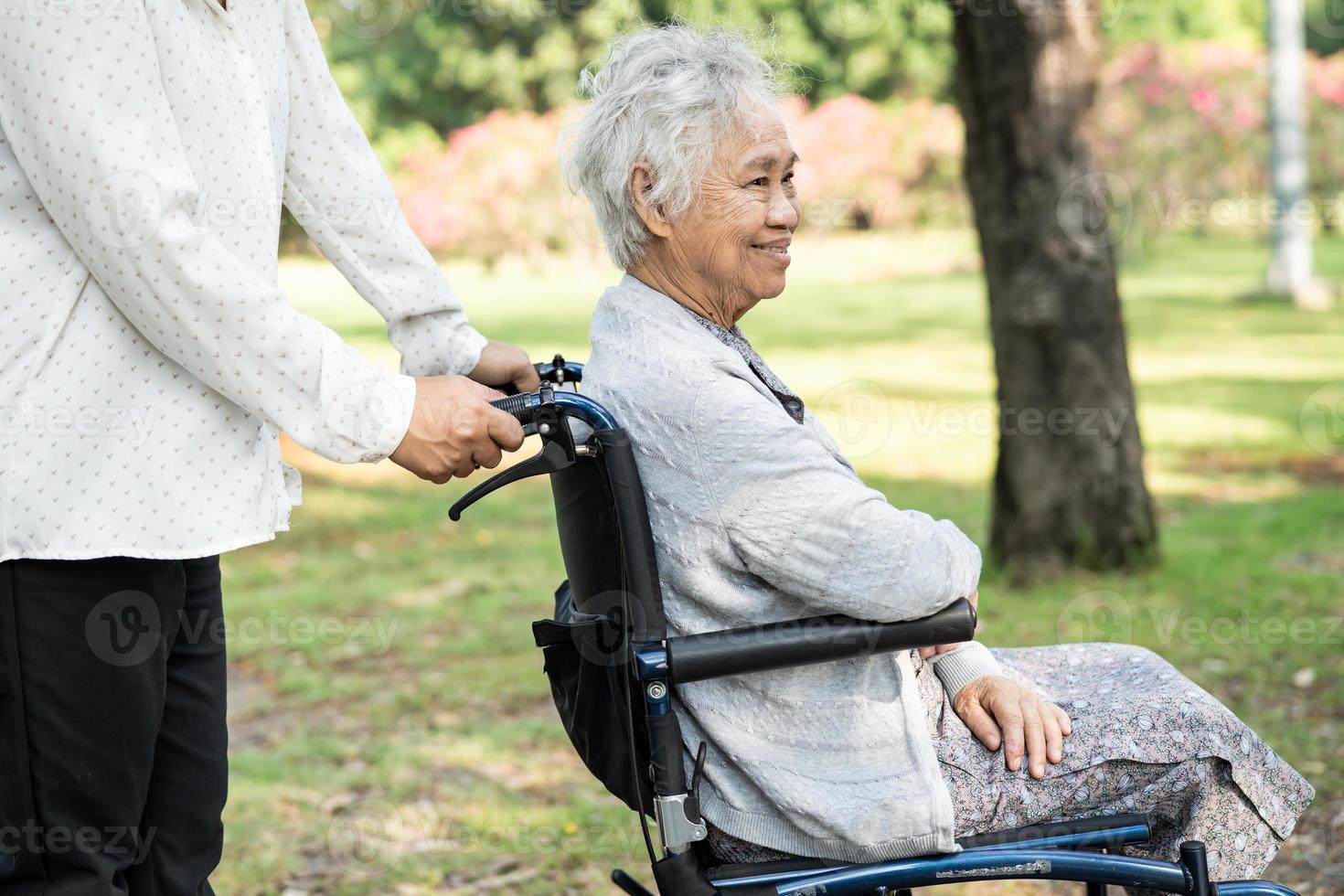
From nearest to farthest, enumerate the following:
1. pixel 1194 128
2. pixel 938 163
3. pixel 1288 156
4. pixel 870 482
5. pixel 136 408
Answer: pixel 136 408 < pixel 870 482 < pixel 1288 156 < pixel 1194 128 < pixel 938 163

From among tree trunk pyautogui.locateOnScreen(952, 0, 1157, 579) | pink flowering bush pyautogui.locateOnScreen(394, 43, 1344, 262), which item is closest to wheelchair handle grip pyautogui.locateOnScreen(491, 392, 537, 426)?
tree trunk pyautogui.locateOnScreen(952, 0, 1157, 579)

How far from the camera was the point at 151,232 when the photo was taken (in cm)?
165

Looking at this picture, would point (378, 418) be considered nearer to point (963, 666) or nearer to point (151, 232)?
point (151, 232)

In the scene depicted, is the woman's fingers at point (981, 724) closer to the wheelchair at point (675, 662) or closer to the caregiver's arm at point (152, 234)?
the wheelchair at point (675, 662)

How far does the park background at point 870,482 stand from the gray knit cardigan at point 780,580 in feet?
1.86

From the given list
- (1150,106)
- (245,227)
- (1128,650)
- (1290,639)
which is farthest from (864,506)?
(1150,106)

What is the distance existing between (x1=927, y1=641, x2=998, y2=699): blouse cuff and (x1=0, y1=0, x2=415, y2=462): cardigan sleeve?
92 cm

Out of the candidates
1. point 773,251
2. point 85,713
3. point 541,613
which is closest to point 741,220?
point 773,251

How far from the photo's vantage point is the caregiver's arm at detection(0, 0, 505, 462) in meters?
1.63

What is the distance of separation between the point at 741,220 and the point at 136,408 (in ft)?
2.95

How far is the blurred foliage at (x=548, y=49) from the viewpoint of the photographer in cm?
3139

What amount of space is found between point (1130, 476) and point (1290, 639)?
0.86m

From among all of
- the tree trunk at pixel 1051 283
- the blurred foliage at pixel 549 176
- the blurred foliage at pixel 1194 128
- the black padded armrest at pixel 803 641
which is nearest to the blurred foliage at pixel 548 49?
the blurred foliage at pixel 549 176

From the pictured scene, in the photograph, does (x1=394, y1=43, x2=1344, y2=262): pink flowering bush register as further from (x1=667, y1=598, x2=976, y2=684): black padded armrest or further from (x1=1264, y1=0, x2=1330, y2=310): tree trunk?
(x1=667, y1=598, x2=976, y2=684): black padded armrest
